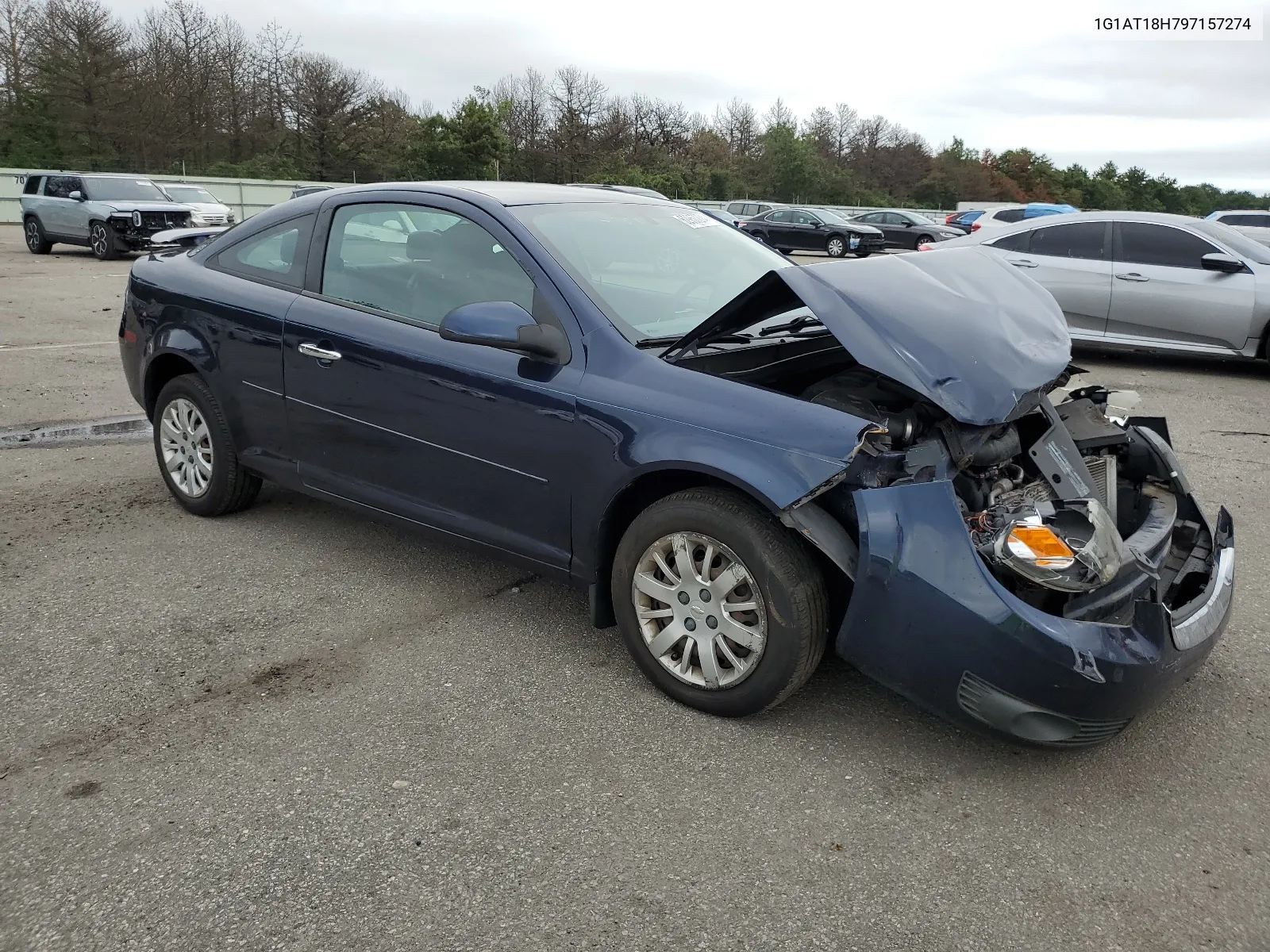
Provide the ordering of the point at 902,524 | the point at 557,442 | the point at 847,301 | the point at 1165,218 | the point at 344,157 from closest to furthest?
the point at 902,524 → the point at 847,301 → the point at 557,442 → the point at 1165,218 → the point at 344,157

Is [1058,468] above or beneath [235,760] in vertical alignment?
above

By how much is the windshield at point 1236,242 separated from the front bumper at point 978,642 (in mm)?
7911

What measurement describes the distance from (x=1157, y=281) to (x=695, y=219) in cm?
661

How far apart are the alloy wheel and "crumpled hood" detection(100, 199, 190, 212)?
48cm

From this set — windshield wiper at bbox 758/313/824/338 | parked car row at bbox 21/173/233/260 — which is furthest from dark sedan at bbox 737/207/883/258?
windshield wiper at bbox 758/313/824/338

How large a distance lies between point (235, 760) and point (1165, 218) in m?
9.77

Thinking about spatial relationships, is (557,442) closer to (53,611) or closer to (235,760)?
(235,760)

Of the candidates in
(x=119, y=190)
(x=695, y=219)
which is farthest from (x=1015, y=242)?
(x=119, y=190)

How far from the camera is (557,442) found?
11.3 feet

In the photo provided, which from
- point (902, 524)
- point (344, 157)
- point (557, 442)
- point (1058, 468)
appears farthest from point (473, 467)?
point (344, 157)

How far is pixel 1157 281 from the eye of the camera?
9.41 meters

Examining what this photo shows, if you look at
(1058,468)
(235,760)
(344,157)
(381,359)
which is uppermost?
(344,157)

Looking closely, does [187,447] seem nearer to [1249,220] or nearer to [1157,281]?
[1157,281]

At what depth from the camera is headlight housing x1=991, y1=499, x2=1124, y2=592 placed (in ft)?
8.96
